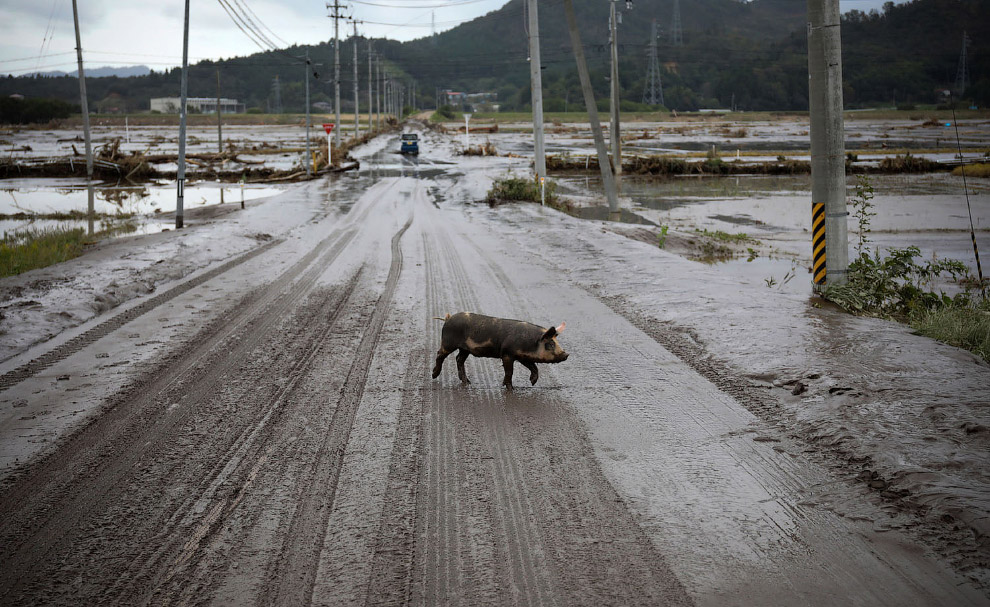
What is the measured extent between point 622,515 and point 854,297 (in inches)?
313

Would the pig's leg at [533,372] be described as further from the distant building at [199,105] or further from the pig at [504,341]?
the distant building at [199,105]

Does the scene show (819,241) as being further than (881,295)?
Yes

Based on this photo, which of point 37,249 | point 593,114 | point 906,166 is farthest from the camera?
point 906,166

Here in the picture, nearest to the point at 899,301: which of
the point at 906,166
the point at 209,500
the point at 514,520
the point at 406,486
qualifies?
the point at 514,520

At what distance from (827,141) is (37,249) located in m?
16.6

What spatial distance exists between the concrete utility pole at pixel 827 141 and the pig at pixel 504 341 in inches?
254

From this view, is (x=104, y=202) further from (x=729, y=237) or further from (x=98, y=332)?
(x=729, y=237)

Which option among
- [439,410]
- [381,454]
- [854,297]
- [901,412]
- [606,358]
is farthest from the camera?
[854,297]

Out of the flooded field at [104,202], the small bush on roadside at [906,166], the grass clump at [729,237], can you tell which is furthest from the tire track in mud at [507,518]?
the small bush on roadside at [906,166]

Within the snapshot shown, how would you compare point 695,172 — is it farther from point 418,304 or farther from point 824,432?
point 824,432

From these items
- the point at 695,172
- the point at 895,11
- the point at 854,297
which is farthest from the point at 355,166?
the point at 895,11

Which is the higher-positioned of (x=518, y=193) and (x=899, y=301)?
(x=518, y=193)

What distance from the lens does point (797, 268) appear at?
16266 mm

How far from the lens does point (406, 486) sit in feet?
17.3
